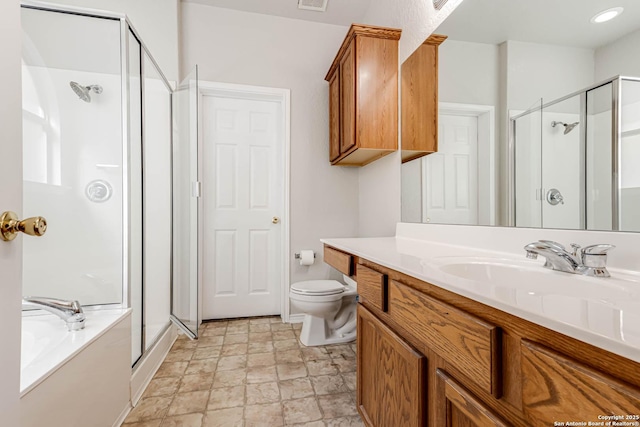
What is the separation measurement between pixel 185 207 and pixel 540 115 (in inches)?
83.7

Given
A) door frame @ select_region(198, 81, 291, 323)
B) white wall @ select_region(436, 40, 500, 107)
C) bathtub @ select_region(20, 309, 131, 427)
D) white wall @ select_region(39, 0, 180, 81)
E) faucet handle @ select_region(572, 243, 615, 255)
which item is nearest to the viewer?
faucet handle @ select_region(572, 243, 615, 255)

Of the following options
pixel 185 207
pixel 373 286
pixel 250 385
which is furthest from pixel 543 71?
pixel 185 207

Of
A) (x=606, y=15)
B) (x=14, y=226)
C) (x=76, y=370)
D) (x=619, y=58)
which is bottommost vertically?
(x=76, y=370)

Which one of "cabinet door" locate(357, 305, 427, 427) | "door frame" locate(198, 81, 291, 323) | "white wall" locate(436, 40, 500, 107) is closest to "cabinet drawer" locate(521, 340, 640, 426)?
"cabinet door" locate(357, 305, 427, 427)

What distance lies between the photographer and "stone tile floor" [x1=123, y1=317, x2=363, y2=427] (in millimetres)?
1367

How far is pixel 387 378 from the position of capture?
100cm

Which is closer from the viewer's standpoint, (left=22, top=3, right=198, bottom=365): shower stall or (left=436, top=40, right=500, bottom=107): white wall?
(left=436, top=40, right=500, bottom=107): white wall

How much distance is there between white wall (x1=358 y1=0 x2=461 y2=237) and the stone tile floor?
101 cm

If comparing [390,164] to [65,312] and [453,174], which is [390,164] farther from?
[65,312]

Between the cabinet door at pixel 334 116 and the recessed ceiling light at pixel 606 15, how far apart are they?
1.61m

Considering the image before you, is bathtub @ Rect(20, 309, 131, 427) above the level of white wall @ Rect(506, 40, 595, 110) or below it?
below

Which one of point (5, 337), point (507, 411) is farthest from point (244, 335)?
point (507, 411)

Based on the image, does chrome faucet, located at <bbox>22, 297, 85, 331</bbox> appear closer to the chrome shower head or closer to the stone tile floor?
the stone tile floor

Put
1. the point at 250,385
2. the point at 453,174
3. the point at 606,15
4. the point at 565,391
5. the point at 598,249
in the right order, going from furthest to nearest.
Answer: the point at 250,385 < the point at 453,174 < the point at 606,15 < the point at 598,249 < the point at 565,391
